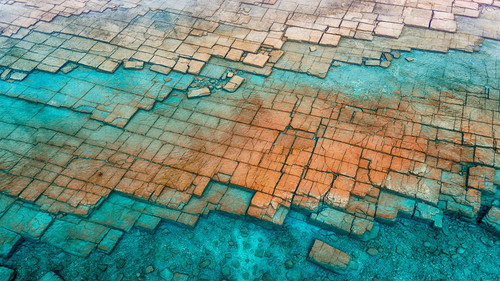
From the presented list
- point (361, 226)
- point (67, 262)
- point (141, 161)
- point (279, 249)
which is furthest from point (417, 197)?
point (67, 262)

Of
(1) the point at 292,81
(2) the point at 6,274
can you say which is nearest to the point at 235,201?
(1) the point at 292,81

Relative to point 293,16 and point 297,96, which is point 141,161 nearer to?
point 297,96

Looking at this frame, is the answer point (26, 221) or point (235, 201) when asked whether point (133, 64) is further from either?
point (235, 201)

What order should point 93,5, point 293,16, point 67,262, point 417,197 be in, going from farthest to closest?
point 93,5 < point 293,16 < point 417,197 < point 67,262

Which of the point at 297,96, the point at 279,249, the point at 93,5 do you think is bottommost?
the point at 279,249

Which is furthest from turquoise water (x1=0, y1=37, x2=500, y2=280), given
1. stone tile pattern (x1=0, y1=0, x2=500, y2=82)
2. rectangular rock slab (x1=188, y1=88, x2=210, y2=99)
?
stone tile pattern (x1=0, y1=0, x2=500, y2=82)

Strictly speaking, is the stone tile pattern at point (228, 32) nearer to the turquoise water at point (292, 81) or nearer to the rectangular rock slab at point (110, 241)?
the turquoise water at point (292, 81)

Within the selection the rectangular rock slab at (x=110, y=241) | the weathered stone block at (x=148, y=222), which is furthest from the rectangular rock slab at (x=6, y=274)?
the weathered stone block at (x=148, y=222)
